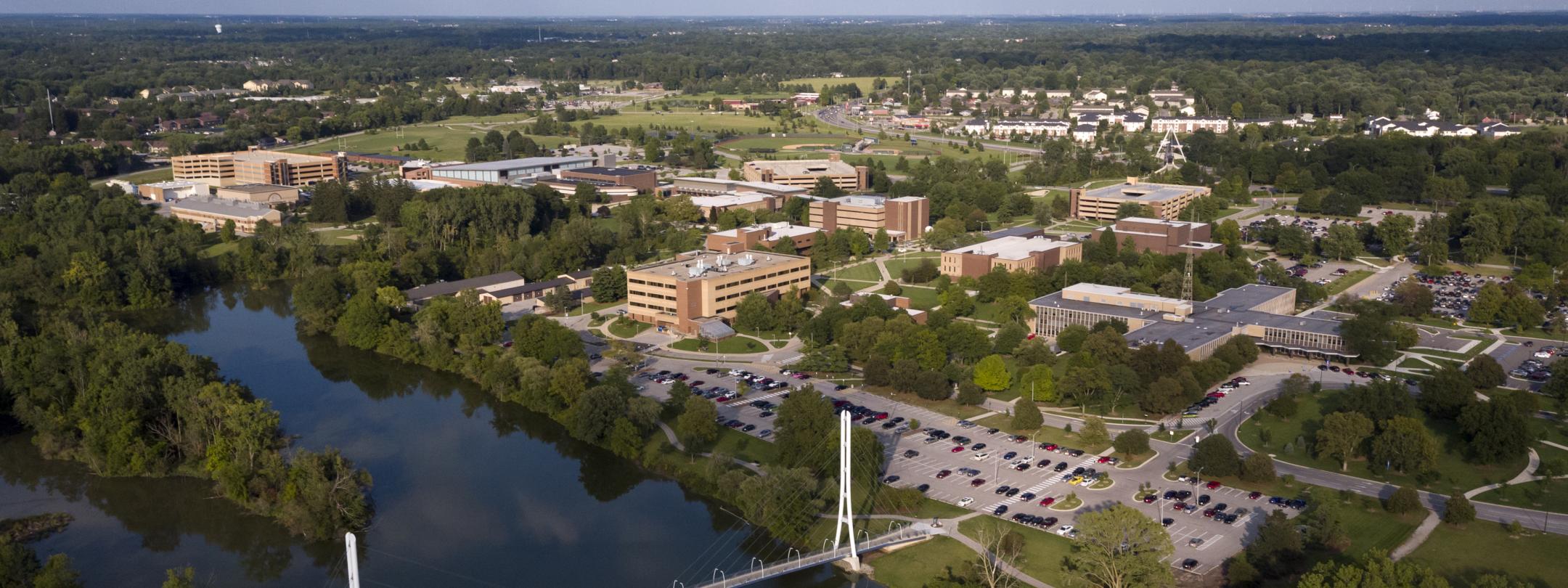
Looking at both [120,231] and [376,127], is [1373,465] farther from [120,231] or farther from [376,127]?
[376,127]

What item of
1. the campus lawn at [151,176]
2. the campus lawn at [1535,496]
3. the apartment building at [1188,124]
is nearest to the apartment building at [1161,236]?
the campus lawn at [1535,496]

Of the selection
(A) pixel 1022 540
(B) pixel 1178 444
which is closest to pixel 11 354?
(A) pixel 1022 540

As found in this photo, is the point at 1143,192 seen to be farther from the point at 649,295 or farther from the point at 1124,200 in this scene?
the point at 649,295

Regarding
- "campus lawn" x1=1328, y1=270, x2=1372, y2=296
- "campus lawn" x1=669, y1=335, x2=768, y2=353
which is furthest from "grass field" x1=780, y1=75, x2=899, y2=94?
"campus lawn" x1=669, y1=335, x2=768, y2=353

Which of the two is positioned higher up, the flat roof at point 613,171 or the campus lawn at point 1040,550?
the flat roof at point 613,171

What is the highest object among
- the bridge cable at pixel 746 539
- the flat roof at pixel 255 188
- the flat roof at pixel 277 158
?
the flat roof at pixel 277 158

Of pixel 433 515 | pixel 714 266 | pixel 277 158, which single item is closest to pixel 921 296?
pixel 714 266

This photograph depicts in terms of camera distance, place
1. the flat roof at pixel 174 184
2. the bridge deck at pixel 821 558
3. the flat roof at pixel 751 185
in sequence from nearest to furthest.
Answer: the bridge deck at pixel 821 558, the flat roof at pixel 174 184, the flat roof at pixel 751 185

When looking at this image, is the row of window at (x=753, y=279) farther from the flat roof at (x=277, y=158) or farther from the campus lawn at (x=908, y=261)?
the flat roof at (x=277, y=158)
